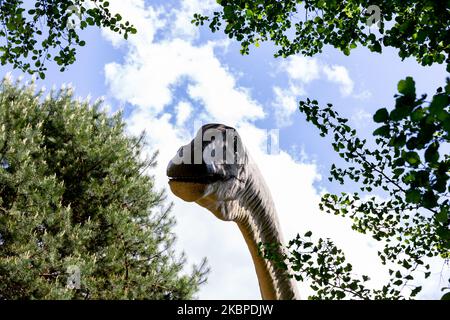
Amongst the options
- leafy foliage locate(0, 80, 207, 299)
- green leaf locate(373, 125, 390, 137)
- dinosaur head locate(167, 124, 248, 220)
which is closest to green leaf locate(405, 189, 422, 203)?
green leaf locate(373, 125, 390, 137)

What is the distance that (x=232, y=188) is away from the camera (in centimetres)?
271

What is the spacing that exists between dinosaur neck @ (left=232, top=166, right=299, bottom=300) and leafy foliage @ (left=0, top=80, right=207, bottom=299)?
260 inches

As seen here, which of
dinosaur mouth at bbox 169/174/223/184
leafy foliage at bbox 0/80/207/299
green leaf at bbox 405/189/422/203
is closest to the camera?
green leaf at bbox 405/189/422/203

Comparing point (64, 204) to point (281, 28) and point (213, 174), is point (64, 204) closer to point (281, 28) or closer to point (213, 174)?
point (281, 28)

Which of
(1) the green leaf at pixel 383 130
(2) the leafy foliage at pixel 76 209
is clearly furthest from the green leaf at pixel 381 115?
(2) the leafy foliage at pixel 76 209

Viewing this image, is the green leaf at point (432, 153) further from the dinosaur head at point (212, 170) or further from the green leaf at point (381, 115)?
the dinosaur head at point (212, 170)

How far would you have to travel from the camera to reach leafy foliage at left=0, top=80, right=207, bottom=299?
9.27 metres

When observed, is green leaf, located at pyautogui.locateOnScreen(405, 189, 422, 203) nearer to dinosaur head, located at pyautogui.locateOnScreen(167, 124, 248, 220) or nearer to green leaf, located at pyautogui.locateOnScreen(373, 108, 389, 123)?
green leaf, located at pyautogui.locateOnScreen(373, 108, 389, 123)

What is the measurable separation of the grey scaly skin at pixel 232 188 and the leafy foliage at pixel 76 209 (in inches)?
263

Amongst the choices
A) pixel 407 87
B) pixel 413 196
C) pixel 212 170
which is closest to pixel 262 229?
pixel 212 170

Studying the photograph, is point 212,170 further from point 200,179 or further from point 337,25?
point 337,25

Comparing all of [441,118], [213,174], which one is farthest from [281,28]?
[441,118]

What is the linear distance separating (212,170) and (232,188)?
1.00 feet

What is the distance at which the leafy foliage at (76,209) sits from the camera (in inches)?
365
